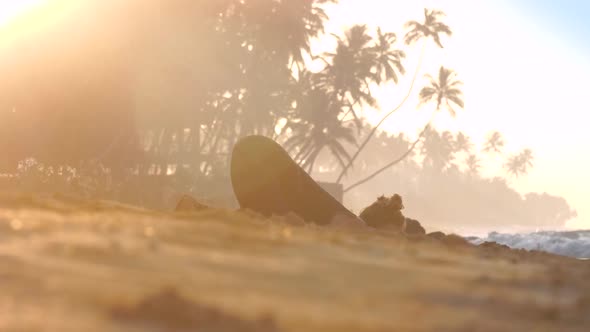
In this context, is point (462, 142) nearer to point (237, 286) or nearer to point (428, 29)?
point (428, 29)

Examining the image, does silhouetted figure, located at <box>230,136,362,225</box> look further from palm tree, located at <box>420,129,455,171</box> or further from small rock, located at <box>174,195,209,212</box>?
palm tree, located at <box>420,129,455,171</box>

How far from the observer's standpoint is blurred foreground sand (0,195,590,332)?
1.68 metres

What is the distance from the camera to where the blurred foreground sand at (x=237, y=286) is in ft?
5.51

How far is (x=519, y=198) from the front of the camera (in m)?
138

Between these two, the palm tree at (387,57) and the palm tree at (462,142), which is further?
the palm tree at (462,142)

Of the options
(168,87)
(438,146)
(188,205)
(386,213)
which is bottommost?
(188,205)

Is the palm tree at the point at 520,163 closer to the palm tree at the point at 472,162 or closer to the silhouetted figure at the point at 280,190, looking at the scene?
the palm tree at the point at 472,162

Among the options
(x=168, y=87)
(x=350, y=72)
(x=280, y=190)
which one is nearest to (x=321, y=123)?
(x=350, y=72)

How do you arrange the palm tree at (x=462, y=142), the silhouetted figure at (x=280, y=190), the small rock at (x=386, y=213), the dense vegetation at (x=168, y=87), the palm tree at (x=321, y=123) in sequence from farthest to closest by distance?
the palm tree at (x=462, y=142), the palm tree at (x=321, y=123), the dense vegetation at (x=168, y=87), the small rock at (x=386, y=213), the silhouetted figure at (x=280, y=190)

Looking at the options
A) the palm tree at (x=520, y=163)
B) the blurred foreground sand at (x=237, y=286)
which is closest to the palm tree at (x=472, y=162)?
the palm tree at (x=520, y=163)

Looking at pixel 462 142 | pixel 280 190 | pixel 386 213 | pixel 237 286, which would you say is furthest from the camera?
pixel 462 142

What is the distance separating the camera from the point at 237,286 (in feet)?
6.82

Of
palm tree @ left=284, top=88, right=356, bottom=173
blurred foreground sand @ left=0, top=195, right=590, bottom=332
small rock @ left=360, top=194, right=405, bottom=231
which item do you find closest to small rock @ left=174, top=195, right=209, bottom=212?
small rock @ left=360, top=194, right=405, bottom=231

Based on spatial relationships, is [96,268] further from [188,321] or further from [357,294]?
[357,294]
